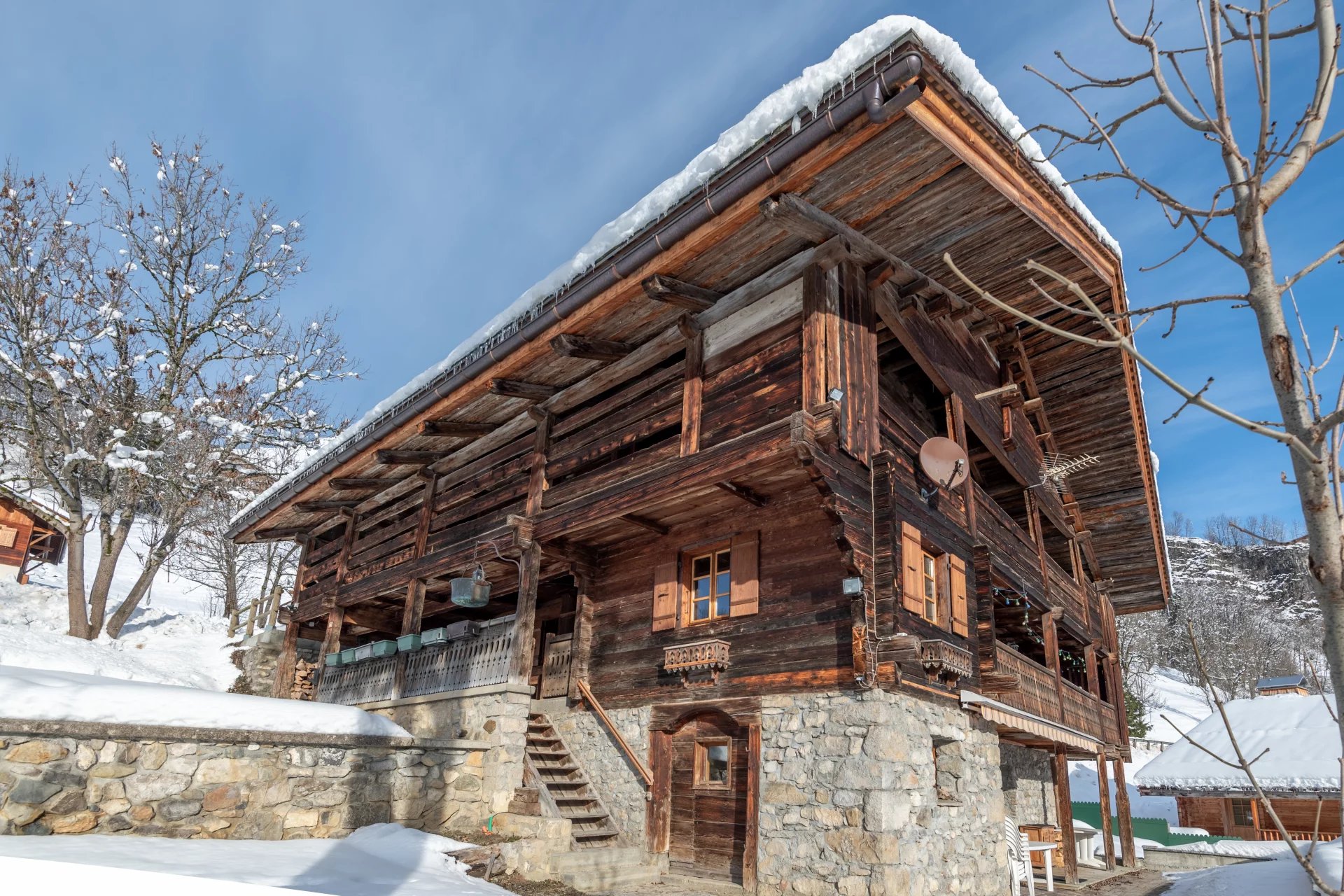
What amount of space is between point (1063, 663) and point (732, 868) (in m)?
14.5

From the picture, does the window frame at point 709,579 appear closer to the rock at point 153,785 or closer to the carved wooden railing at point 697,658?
the carved wooden railing at point 697,658

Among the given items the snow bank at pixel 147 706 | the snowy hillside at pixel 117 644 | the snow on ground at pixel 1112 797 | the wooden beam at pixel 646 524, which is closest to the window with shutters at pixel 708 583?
the wooden beam at pixel 646 524

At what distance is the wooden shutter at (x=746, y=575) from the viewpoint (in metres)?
10.2

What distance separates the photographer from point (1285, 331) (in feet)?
6.51

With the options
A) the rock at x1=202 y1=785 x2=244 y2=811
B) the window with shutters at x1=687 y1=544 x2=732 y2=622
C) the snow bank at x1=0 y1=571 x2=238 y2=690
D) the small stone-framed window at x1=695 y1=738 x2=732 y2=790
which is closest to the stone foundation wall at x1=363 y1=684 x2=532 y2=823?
the small stone-framed window at x1=695 y1=738 x2=732 y2=790

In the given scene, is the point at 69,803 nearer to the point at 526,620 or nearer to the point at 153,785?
the point at 153,785

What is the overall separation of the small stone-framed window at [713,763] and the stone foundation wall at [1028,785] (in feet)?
23.2

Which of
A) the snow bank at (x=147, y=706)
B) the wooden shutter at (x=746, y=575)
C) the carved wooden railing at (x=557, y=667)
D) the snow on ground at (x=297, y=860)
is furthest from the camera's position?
the carved wooden railing at (x=557, y=667)

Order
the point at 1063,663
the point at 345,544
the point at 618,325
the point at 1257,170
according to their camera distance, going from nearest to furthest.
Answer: the point at 1257,170 < the point at 618,325 < the point at 345,544 < the point at 1063,663

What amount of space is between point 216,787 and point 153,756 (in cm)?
67

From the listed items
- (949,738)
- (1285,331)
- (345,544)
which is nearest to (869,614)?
(949,738)

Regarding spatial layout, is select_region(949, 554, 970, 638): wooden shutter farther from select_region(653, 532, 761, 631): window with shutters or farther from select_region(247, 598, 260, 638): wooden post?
select_region(247, 598, 260, 638): wooden post

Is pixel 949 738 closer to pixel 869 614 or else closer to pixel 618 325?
pixel 869 614

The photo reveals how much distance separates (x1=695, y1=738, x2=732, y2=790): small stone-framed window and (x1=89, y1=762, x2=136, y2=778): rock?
6.07 metres
